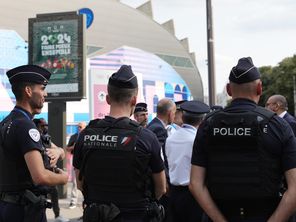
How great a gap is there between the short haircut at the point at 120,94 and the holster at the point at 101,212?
701 millimetres

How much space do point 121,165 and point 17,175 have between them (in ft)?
2.58

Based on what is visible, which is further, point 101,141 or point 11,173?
point 11,173

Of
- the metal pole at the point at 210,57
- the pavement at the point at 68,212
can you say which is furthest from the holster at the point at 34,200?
the metal pole at the point at 210,57

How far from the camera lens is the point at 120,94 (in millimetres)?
3332

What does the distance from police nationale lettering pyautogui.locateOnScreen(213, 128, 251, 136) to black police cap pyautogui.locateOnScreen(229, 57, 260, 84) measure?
0.33 metres

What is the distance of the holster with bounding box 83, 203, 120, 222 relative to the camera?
3174 mm

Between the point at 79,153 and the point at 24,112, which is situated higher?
the point at 24,112

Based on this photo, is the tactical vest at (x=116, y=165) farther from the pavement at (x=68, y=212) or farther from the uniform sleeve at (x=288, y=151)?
the pavement at (x=68, y=212)

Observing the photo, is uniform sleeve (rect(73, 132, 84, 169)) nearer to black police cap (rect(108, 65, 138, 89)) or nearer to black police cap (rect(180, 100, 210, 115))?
black police cap (rect(108, 65, 138, 89))

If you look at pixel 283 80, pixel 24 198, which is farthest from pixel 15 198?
pixel 283 80

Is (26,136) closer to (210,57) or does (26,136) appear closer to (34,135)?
(34,135)

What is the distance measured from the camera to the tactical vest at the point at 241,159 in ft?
10.0

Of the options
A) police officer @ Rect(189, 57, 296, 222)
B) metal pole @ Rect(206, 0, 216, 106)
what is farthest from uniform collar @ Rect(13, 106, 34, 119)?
metal pole @ Rect(206, 0, 216, 106)

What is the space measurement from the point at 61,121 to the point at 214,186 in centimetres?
977
